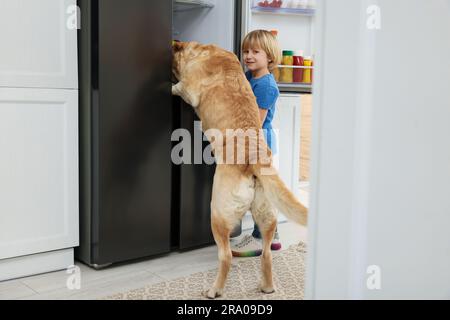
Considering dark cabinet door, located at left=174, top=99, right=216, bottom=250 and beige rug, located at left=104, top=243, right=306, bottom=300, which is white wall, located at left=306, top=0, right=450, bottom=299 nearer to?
beige rug, located at left=104, top=243, right=306, bottom=300

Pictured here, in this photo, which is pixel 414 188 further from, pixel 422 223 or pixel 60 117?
pixel 60 117

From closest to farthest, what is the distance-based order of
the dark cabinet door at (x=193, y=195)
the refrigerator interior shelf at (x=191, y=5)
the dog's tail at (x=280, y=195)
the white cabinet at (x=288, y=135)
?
1. the dog's tail at (x=280, y=195)
2. the dark cabinet door at (x=193, y=195)
3. the refrigerator interior shelf at (x=191, y=5)
4. the white cabinet at (x=288, y=135)

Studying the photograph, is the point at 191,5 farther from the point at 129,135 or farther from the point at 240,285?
the point at 240,285

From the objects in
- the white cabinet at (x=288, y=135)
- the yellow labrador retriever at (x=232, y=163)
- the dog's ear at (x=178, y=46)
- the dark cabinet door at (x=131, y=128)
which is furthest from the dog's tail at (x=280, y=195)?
the white cabinet at (x=288, y=135)

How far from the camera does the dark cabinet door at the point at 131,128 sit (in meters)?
2.18

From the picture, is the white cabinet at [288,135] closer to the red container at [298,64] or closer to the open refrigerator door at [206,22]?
the red container at [298,64]

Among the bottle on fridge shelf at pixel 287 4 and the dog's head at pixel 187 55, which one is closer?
the dog's head at pixel 187 55

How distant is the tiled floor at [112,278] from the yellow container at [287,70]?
1.08m

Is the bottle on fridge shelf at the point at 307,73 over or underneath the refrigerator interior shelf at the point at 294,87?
over

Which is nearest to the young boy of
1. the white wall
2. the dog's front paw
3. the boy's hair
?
the boy's hair

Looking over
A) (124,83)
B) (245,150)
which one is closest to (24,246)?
(124,83)

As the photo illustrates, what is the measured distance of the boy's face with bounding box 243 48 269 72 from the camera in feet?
8.43

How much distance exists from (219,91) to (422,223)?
1.11 metres

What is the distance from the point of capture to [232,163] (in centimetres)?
201
